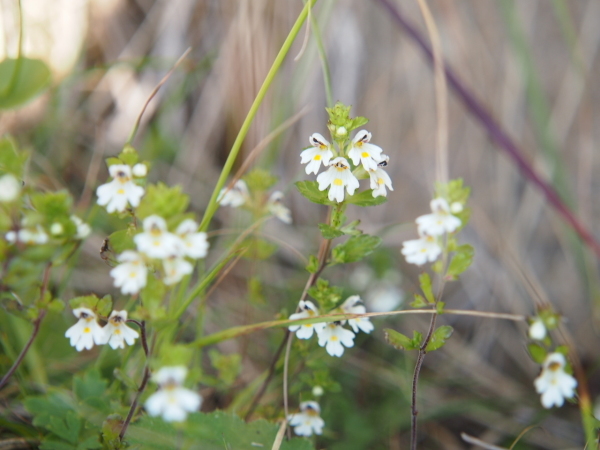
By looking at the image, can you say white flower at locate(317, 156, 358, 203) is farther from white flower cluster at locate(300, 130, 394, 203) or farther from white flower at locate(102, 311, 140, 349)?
white flower at locate(102, 311, 140, 349)

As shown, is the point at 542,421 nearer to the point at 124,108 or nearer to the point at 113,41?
the point at 124,108

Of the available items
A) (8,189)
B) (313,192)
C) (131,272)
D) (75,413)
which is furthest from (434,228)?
(75,413)

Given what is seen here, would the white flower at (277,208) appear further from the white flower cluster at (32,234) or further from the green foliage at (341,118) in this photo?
the white flower cluster at (32,234)

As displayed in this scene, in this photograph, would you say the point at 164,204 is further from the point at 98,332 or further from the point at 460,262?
the point at 460,262

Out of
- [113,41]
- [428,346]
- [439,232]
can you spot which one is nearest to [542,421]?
[428,346]

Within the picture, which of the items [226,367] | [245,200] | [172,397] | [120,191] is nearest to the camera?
[172,397]

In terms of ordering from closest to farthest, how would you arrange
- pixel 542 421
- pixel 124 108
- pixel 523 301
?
Answer: pixel 542 421, pixel 523 301, pixel 124 108

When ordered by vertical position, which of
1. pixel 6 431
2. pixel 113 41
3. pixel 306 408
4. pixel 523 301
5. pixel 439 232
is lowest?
pixel 6 431
